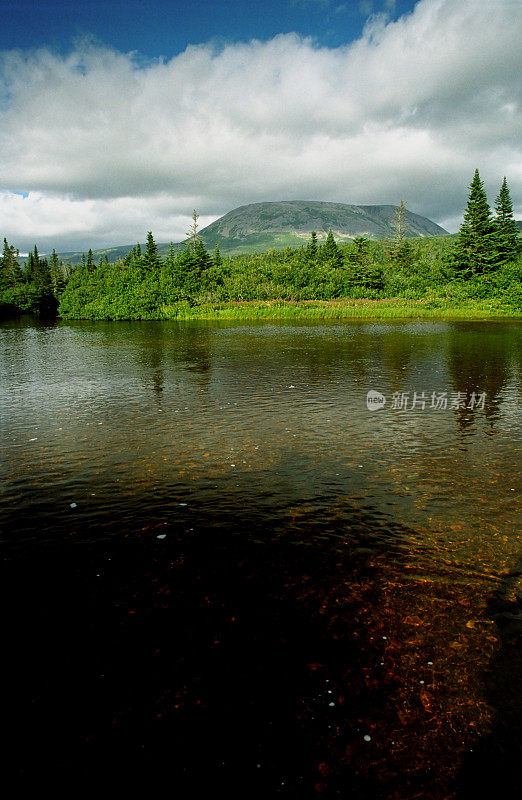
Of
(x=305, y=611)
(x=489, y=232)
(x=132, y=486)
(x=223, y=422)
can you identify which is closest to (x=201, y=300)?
(x=489, y=232)

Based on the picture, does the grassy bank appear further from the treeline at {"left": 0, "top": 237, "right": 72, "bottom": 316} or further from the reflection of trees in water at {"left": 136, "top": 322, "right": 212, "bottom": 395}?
the treeline at {"left": 0, "top": 237, "right": 72, "bottom": 316}

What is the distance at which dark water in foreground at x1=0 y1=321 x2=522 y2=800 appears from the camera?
519cm

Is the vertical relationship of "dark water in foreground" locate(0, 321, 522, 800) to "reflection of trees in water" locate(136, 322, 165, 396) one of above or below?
below

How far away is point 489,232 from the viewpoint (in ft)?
300

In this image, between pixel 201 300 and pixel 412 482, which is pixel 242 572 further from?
pixel 201 300

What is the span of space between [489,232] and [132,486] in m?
Answer: 101

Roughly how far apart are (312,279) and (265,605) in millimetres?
90403

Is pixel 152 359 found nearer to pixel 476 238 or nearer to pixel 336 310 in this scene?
pixel 336 310

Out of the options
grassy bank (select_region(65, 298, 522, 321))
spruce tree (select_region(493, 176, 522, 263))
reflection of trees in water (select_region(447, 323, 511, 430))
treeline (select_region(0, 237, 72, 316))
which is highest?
spruce tree (select_region(493, 176, 522, 263))

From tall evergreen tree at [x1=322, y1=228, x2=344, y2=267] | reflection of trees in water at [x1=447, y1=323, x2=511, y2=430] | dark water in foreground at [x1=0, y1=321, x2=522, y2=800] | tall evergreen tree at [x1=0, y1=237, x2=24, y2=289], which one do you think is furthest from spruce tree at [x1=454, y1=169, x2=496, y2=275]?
tall evergreen tree at [x1=0, y1=237, x2=24, y2=289]

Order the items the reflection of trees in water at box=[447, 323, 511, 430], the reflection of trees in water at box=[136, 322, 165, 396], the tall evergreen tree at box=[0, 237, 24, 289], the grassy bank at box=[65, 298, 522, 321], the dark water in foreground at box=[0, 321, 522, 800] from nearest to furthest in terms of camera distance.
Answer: the dark water in foreground at box=[0, 321, 522, 800]
the reflection of trees in water at box=[447, 323, 511, 430]
the reflection of trees in water at box=[136, 322, 165, 396]
the grassy bank at box=[65, 298, 522, 321]
the tall evergreen tree at box=[0, 237, 24, 289]

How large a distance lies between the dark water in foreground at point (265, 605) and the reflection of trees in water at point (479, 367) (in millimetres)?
2570

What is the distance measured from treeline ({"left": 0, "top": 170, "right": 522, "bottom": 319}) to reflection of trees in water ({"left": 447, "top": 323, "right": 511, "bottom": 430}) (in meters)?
38.6

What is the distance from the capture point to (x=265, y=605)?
24.6 ft
